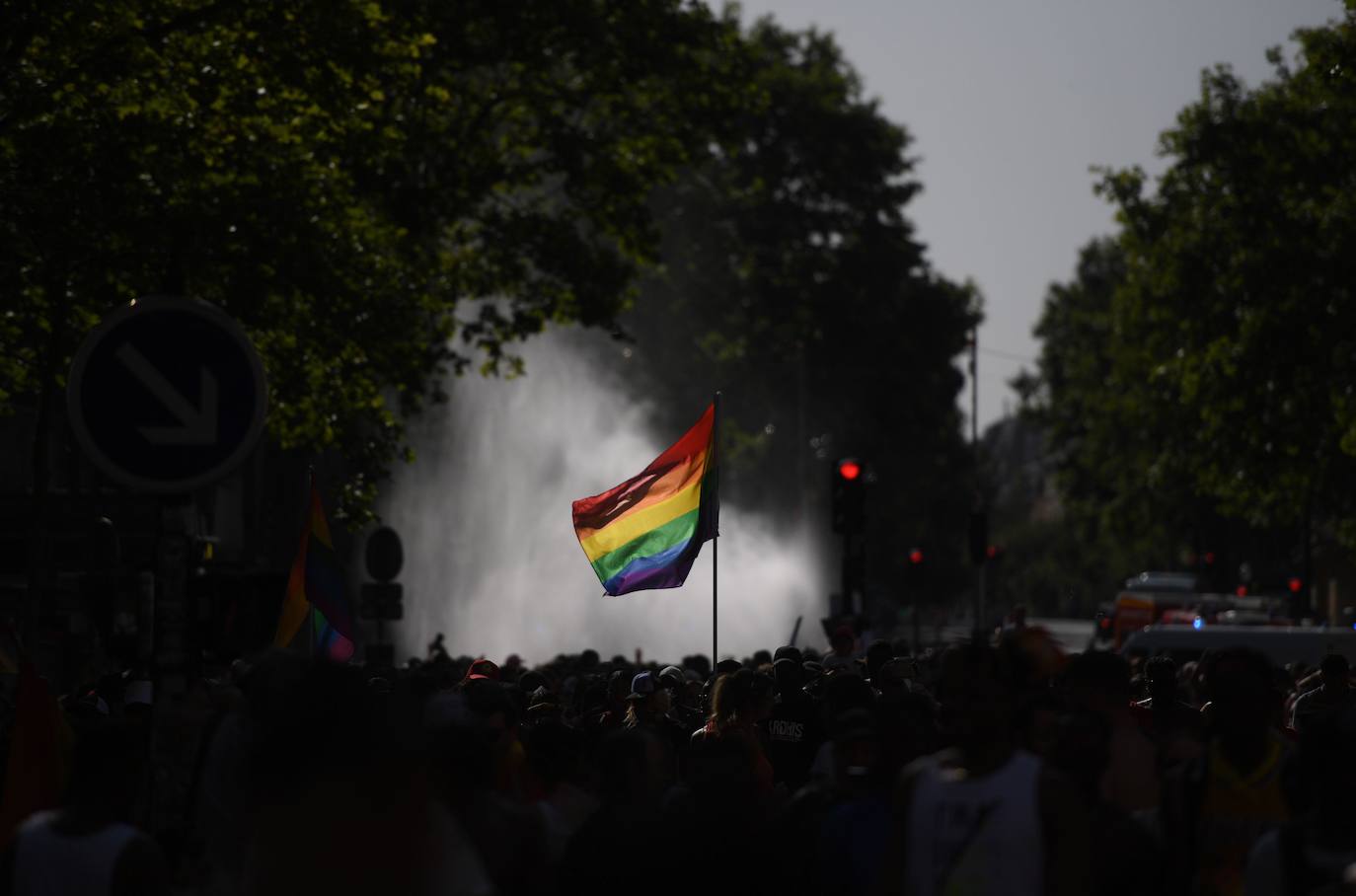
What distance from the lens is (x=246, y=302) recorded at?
52.2 feet

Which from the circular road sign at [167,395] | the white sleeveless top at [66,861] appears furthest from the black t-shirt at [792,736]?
the white sleeveless top at [66,861]

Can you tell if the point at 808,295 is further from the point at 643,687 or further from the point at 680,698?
the point at 643,687

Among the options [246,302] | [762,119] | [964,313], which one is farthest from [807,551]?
[246,302]

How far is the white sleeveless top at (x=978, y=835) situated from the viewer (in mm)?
4641

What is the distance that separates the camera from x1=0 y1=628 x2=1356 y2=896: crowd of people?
165 inches

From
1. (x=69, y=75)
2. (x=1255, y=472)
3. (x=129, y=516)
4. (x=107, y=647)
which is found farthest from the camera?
(x=1255, y=472)

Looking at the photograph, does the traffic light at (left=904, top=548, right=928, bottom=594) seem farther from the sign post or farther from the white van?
the sign post

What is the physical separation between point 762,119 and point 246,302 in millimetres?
35028

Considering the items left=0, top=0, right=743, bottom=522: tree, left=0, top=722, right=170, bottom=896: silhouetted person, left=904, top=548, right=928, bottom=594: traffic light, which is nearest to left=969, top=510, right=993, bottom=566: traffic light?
left=904, top=548, right=928, bottom=594: traffic light

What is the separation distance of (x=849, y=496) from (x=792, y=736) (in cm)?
1320

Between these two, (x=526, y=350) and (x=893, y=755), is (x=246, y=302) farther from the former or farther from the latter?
(x=526, y=350)

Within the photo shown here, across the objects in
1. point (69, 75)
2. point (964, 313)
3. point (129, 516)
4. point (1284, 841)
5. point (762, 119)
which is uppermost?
point (762, 119)

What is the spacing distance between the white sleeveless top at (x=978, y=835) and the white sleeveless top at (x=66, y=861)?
6.52 ft

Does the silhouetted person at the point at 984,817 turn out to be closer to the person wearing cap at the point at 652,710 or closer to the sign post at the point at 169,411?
the sign post at the point at 169,411
